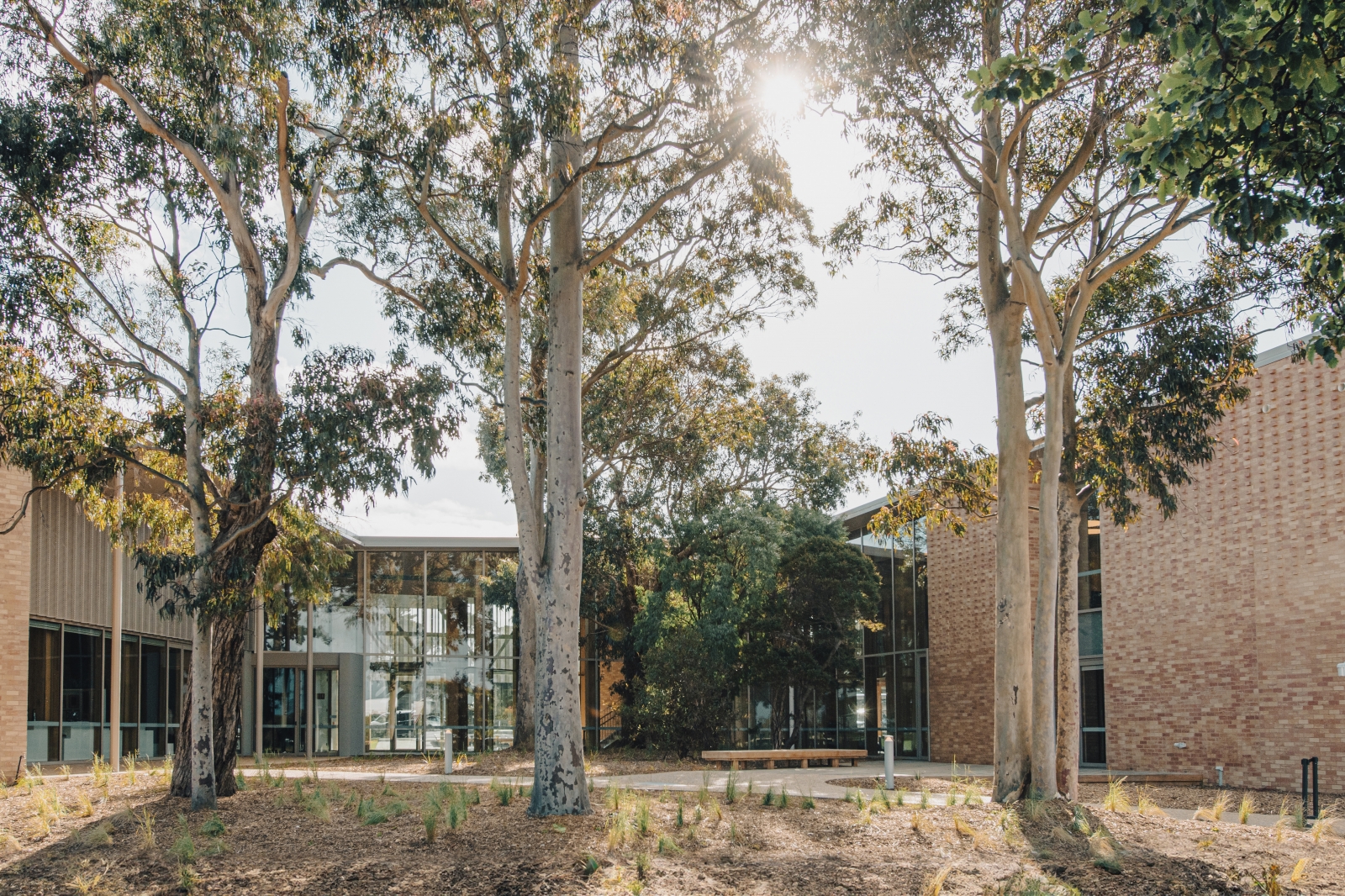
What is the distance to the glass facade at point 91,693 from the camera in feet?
58.8

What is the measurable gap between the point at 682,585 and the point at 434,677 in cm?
782

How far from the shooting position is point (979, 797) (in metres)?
12.6

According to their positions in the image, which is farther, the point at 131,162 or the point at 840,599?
the point at 840,599

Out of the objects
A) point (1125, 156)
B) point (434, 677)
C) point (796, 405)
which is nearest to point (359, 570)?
point (434, 677)

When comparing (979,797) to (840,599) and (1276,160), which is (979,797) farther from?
(840,599)

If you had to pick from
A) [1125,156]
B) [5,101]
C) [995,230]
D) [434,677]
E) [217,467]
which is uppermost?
[5,101]

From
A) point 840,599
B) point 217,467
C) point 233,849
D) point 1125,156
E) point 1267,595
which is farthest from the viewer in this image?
point 840,599

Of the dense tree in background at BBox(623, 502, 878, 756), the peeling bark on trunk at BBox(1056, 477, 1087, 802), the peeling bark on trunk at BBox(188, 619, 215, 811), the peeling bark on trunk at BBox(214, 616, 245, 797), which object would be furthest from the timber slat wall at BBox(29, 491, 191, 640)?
the peeling bark on trunk at BBox(1056, 477, 1087, 802)

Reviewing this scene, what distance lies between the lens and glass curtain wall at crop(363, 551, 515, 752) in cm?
2748

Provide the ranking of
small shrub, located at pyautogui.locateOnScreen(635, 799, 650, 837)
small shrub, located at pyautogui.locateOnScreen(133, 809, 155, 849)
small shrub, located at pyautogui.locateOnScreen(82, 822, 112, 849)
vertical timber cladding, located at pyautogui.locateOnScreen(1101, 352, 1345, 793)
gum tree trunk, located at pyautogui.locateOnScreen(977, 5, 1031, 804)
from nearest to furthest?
small shrub, located at pyautogui.locateOnScreen(133, 809, 155, 849), small shrub, located at pyautogui.locateOnScreen(82, 822, 112, 849), small shrub, located at pyautogui.locateOnScreen(635, 799, 650, 837), gum tree trunk, located at pyautogui.locateOnScreen(977, 5, 1031, 804), vertical timber cladding, located at pyautogui.locateOnScreen(1101, 352, 1345, 793)

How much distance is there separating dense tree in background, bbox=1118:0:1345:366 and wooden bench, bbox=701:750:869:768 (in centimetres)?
1460

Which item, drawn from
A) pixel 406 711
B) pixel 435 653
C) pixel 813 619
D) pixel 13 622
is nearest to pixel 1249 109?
pixel 13 622

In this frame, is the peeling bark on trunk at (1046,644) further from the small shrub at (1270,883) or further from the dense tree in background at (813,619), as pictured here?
the dense tree in background at (813,619)

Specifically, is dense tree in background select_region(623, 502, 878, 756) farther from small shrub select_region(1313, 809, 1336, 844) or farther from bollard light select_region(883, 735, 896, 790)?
small shrub select_region(1313, 809, 1336, 844)
